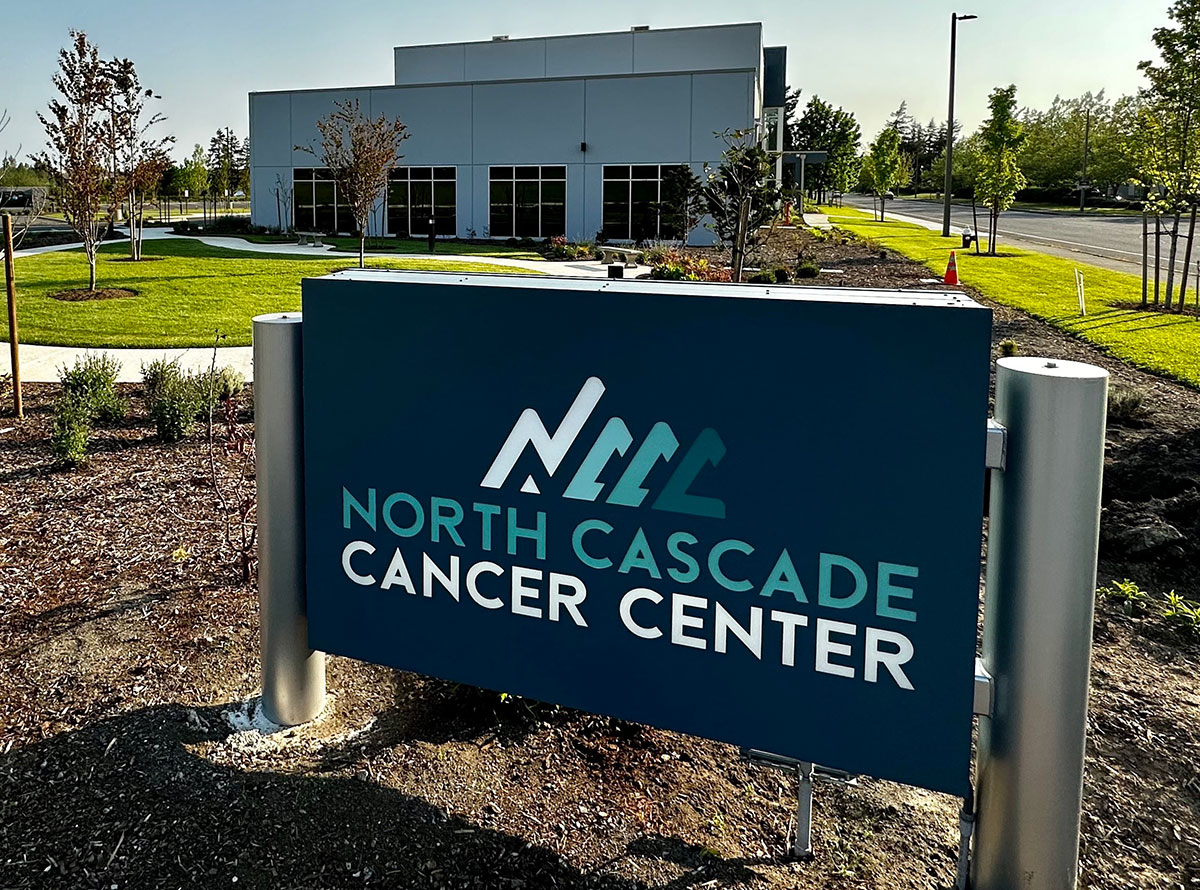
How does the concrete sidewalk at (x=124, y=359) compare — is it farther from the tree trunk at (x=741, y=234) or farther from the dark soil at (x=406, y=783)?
the tree trunk at (x=741, y=234)

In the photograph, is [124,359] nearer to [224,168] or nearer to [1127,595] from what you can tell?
[1127,595]

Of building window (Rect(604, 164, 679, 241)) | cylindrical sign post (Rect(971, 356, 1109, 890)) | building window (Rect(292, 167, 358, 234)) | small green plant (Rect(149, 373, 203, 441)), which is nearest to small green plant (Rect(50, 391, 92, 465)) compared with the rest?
small green plant (Rect(149, 373, 203, 441))

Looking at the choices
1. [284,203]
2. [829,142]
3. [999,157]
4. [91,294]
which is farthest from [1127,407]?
[829,142]

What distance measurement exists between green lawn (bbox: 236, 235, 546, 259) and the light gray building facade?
231 cm

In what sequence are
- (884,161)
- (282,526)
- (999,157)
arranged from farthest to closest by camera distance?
1. (884,161)
2. (999,157)
3. (282,526)

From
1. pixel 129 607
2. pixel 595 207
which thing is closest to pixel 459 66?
pixel 595 207

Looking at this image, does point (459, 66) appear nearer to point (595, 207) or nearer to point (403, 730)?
point (595, 207)

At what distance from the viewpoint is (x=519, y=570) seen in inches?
127

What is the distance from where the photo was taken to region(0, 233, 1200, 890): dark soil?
3.08 m

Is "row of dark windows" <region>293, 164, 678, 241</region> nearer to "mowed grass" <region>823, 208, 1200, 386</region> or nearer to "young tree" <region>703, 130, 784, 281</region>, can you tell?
"mowed grass" <region>823, 208, 1200, 386</region>

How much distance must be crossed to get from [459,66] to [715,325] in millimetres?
63168

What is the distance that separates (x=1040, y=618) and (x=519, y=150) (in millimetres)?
37458

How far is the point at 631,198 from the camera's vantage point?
3697cm

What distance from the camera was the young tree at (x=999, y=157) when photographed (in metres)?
32.2
